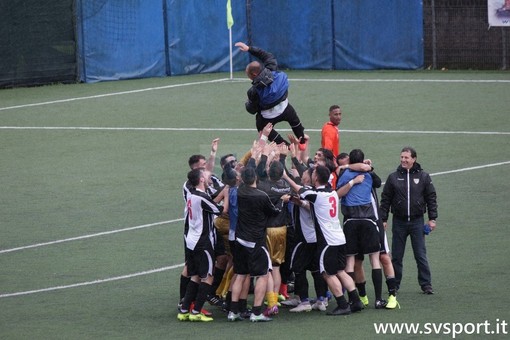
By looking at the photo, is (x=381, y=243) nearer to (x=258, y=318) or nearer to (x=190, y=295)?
(x=258, y=318)


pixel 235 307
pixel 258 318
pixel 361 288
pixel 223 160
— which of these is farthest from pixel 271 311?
pixel 223 160

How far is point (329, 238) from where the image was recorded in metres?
13.1

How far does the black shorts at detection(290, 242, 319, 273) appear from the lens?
44.0 feet

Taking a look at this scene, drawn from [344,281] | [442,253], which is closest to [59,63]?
[442,253]

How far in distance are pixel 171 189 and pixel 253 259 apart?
27.6 ft

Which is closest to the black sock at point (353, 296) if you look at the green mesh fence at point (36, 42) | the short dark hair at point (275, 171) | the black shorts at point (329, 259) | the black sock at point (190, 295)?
the black shorts at point (329, 259)

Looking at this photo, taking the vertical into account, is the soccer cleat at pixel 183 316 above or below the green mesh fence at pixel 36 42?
below

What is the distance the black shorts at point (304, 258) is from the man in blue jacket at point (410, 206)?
112 centimetres

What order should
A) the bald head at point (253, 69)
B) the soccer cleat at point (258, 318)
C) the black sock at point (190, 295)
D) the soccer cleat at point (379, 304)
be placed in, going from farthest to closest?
the bald head at point (253, 69) → the soccer cleat at point (379, 304) → the black sock at point (190, 295) → the soccer cleat at point (258, 318)

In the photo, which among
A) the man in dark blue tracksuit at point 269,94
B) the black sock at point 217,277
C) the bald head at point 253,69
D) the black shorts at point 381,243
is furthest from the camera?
the man in dark blue tracksuit at point 269,94

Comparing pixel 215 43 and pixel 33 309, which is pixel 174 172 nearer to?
pixel 33 309

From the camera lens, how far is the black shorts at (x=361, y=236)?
1346cm

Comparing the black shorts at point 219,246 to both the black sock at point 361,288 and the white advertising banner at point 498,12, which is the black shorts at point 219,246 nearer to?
the black sock at point 361,288

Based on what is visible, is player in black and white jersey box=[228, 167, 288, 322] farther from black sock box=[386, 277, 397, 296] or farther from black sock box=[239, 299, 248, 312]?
black sock box=[386, 277, 397, 296]
